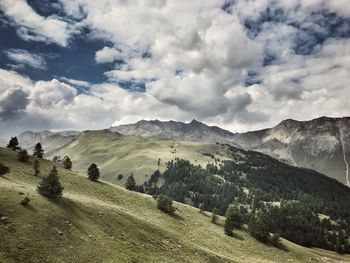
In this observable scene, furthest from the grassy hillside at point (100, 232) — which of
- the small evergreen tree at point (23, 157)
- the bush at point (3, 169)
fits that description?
the bush at point (3, 169)

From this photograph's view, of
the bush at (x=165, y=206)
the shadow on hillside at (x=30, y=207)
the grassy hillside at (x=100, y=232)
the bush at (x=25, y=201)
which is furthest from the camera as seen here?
the bush at (x=165, y=206)

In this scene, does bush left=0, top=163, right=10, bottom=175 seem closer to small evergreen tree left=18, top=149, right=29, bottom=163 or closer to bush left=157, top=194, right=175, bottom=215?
small evergreen tree left=18, top=149, right=29, bottom=163

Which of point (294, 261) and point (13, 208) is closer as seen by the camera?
point (13, 208)

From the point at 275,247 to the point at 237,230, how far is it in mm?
13569

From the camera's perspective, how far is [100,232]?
71.1 meters

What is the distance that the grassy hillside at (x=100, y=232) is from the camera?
57.3m

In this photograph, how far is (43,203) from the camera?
2815 inches

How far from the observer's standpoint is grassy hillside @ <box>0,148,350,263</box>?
5731 centimetres

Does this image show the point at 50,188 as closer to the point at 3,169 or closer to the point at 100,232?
the point at 100,232

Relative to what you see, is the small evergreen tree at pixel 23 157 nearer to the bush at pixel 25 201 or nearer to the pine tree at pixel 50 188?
the pine tree at pixel 50 188

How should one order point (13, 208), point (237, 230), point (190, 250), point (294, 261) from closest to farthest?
point (13, 208) → point (190, 250) → point (294, 261) → point (237, 230)

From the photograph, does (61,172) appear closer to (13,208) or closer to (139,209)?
(139,209)

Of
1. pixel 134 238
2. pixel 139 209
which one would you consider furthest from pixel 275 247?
pixel 134 238

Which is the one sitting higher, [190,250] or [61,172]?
[61,172]
